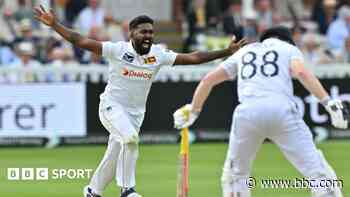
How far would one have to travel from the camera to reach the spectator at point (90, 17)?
25.5 meters

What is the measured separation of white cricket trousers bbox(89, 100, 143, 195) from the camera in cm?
1255

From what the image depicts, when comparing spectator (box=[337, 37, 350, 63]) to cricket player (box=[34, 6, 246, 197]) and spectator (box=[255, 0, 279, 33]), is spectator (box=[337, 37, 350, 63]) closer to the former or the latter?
spectator (box=[255, 0, 279, 33])

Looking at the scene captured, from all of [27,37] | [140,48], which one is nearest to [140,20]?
[140,48]

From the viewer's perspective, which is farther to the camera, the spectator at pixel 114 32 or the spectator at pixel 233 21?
the spectator at pixel 233 21

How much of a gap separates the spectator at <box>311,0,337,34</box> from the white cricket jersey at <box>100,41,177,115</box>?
14.1 meters

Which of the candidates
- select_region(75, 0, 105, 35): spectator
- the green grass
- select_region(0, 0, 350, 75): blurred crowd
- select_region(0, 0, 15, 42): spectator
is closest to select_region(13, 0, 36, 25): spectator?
select_region(0, 0, 350, 75): blurred crowd

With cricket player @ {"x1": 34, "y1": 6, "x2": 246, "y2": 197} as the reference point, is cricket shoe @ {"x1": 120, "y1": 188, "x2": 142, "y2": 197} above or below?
below

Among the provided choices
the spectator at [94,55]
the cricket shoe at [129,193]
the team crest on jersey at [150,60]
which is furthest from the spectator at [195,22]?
the cricket shoe at [129,193]

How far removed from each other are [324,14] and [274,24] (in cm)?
183

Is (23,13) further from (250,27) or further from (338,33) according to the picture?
(338,33)

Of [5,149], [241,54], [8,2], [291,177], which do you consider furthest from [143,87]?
[8,2]

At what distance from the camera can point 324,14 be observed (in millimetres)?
27094

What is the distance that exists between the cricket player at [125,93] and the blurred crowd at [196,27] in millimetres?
8439

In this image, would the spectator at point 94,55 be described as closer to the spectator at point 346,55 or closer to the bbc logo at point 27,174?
the spectator at point 346,55
